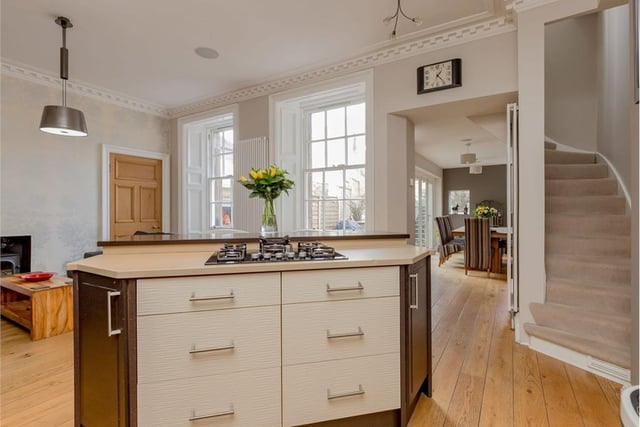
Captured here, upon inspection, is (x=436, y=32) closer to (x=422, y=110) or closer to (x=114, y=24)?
(x=422, y=110)

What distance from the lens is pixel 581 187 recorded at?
3.29 metres

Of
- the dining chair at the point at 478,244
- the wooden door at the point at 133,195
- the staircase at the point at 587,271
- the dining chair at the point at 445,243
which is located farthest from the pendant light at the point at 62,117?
the dining chair at the point at 445,243

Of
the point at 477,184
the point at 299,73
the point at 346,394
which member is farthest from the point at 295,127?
the point at 477,184

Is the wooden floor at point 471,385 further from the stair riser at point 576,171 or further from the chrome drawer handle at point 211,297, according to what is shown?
the stair riser at point 576,171

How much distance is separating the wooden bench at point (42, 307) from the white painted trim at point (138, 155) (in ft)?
5.24

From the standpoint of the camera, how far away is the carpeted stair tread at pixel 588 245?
2.58 m

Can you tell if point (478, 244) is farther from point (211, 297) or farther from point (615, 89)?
point (211, 297)

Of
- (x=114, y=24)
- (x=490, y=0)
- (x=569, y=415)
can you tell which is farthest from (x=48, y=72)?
(x=569, y=415)

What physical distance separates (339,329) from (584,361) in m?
1.87

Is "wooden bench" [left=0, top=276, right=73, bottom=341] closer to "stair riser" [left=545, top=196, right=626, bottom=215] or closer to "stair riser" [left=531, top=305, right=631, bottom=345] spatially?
"stair riser" [left=531, top=305, right=631, bottom=345]

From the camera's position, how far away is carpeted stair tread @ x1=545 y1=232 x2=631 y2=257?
2.58 meters

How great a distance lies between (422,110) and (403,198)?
923 millimetres

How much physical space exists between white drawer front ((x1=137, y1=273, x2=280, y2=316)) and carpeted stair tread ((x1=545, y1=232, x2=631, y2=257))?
2683mm

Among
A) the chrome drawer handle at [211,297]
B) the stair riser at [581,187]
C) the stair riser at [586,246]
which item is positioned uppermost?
the stair riser at [581,187]
